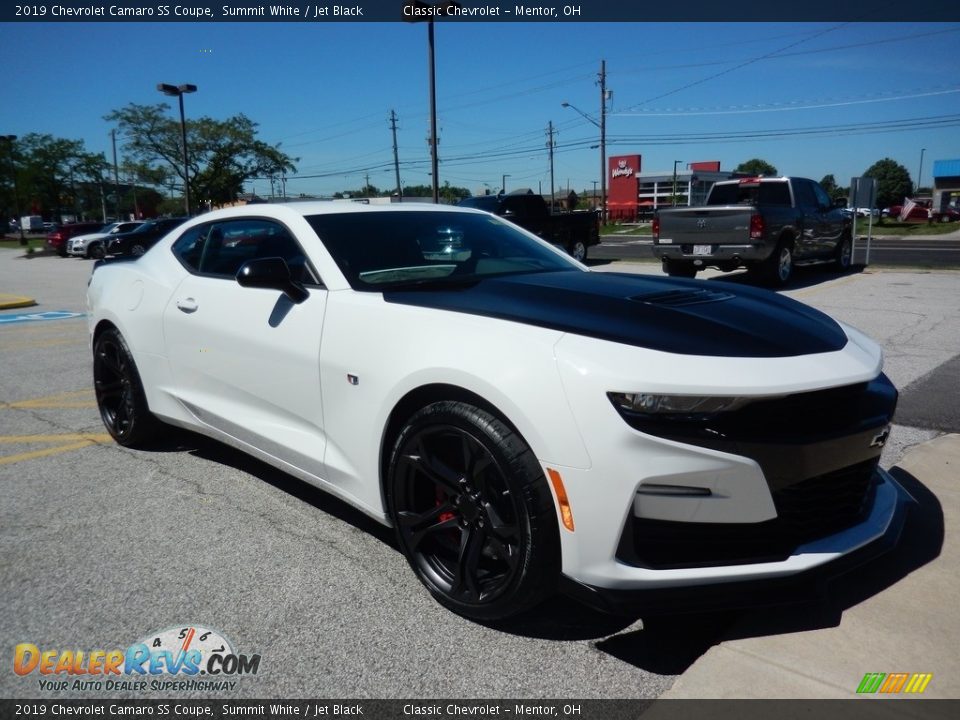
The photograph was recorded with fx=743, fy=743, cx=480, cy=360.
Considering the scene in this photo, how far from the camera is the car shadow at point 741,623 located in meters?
2.46

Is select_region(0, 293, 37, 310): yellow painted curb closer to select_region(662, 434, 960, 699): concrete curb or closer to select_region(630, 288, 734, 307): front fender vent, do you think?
select_region(630, 288, 734, 307): front fender vent

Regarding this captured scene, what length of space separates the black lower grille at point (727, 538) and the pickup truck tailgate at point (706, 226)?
1083cm

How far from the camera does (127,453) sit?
15.1 ft

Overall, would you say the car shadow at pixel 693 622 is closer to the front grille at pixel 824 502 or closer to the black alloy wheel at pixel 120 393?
the front grille at pixel 824 502

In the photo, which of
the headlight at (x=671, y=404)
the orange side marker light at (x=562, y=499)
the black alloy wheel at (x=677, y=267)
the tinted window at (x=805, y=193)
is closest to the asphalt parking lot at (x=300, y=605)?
the orange side marker light at (x=562, y=499)

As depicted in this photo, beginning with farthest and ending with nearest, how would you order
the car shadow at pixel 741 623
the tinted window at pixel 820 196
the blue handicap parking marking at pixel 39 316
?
the tinted window at pixel 820 196 < the blue handicap parking marking at pixel 39 316 < the car shadow at pixel 741 623

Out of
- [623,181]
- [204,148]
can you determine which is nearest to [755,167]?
[623,181]

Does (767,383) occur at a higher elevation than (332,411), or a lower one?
higher

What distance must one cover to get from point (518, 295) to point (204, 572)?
5.58 ft

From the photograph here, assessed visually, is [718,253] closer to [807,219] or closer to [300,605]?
[807,219]

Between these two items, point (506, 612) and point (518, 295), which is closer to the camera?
point (506, 612)

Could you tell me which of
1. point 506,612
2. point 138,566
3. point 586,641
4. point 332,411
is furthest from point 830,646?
point 138,566

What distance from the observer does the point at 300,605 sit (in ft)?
9.09

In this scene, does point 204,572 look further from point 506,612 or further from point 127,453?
point 127,453
